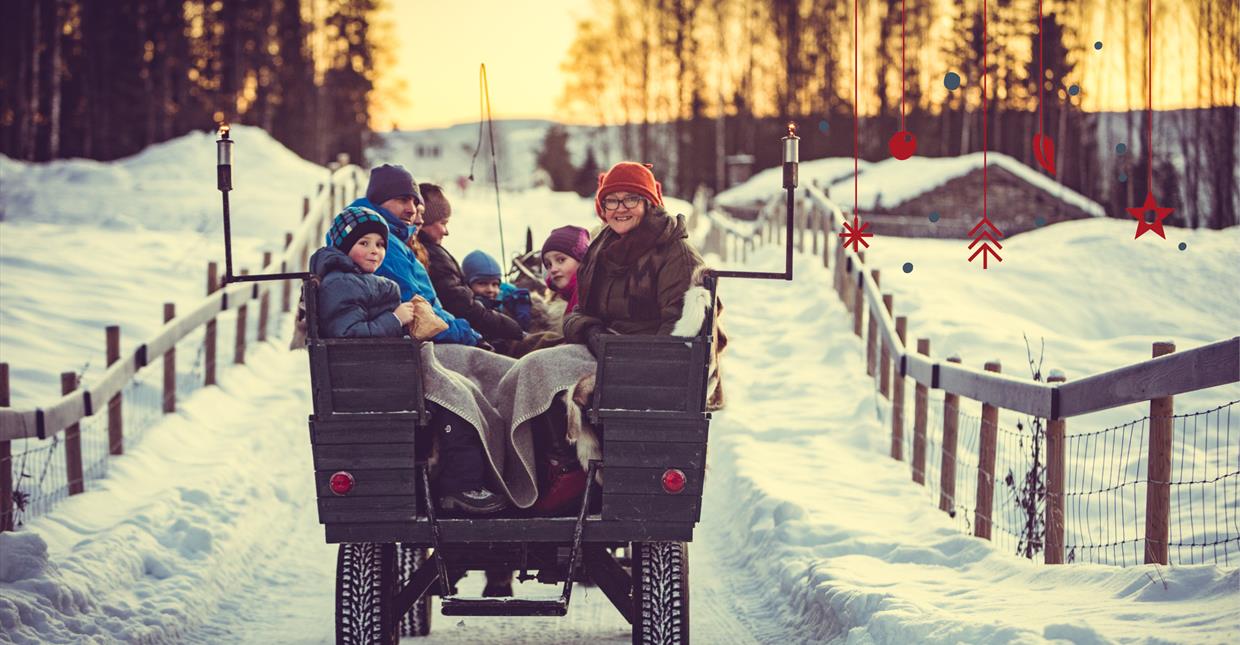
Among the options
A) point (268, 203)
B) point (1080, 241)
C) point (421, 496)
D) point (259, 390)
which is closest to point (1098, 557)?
point (421, 496)

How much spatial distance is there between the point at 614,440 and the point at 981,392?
3.06 metres

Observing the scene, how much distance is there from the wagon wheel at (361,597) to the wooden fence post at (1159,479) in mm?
3113

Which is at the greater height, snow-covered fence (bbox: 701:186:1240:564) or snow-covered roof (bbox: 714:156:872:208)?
snow-covered roof (bbox: 714:156:872:208)

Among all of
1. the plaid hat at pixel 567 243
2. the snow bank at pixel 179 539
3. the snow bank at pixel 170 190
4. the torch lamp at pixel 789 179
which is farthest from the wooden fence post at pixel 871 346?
the snow bank at pixel 170 190

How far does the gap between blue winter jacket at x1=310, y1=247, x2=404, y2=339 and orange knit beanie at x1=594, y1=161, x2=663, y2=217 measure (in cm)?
103

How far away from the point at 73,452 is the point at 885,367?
6222 mm

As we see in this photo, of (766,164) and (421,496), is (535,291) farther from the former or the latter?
(766,164)

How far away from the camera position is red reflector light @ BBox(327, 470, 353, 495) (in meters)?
4.83

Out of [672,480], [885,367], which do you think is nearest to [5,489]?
[672,480]

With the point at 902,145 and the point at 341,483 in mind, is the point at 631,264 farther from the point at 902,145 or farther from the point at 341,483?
the point at 902,145

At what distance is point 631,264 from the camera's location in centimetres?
545

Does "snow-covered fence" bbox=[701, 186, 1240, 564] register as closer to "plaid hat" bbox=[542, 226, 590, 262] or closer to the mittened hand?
"plaid hat" bbox=[542, 226, 590, 262]

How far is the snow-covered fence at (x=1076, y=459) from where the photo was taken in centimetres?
536

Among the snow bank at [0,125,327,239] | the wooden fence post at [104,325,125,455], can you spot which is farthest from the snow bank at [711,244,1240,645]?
the snow bank at [0,125,327,239]
